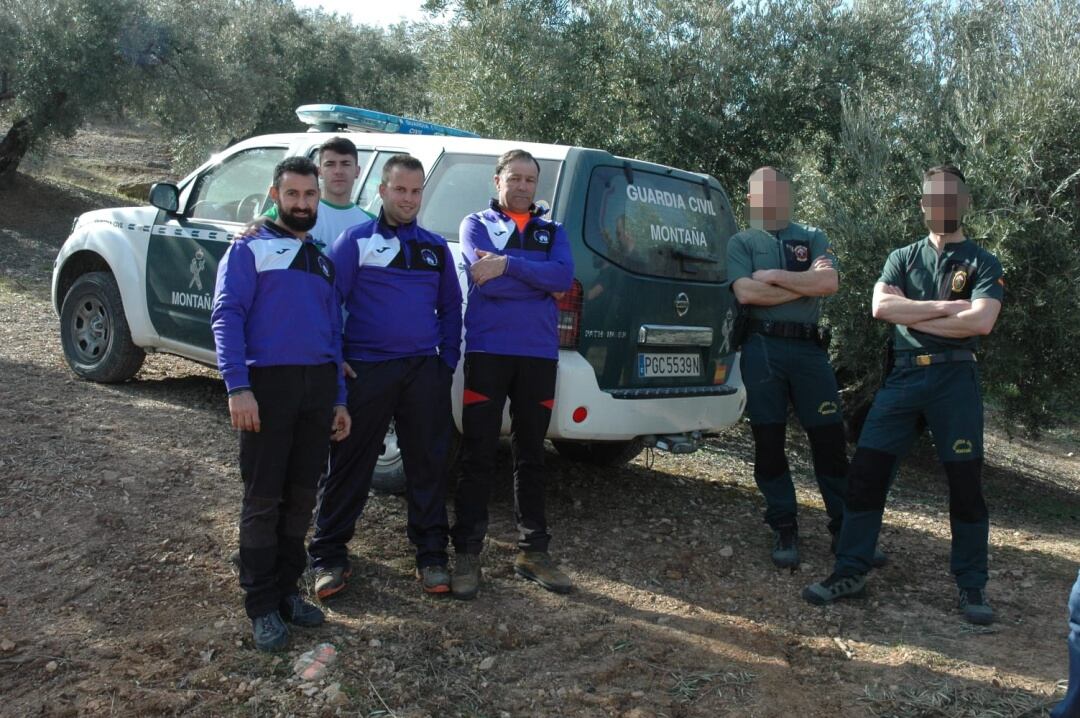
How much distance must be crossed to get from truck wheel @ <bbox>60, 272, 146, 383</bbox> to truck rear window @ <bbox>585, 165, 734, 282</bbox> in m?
3.49

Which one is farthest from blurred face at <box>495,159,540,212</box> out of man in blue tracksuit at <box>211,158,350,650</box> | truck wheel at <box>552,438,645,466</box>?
truck wheel at <box>552,438,645,466</box>

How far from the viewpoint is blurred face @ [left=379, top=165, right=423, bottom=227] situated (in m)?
3.89

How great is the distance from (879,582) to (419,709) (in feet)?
8.42

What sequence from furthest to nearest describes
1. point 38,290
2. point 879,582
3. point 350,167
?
point 38,290 → point 879,582 → point 350,167

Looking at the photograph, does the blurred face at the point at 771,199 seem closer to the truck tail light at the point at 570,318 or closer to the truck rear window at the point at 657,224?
the truck rear window at the point at 657,224

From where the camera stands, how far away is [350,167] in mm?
4246

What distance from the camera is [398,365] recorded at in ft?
13.0

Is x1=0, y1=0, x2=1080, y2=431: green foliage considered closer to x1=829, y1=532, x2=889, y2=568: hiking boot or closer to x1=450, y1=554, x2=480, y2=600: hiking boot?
x1=829, y1=532, x2=889, y2=568: hiking boot

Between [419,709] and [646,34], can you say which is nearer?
[419,709]

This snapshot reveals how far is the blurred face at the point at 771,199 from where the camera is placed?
470cm

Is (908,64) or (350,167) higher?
(908,64)

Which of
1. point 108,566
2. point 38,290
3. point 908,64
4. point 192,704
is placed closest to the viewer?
point 192,704

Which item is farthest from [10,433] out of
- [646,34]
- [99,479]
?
[646,34]

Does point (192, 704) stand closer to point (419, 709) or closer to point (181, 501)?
point (419, 709)
